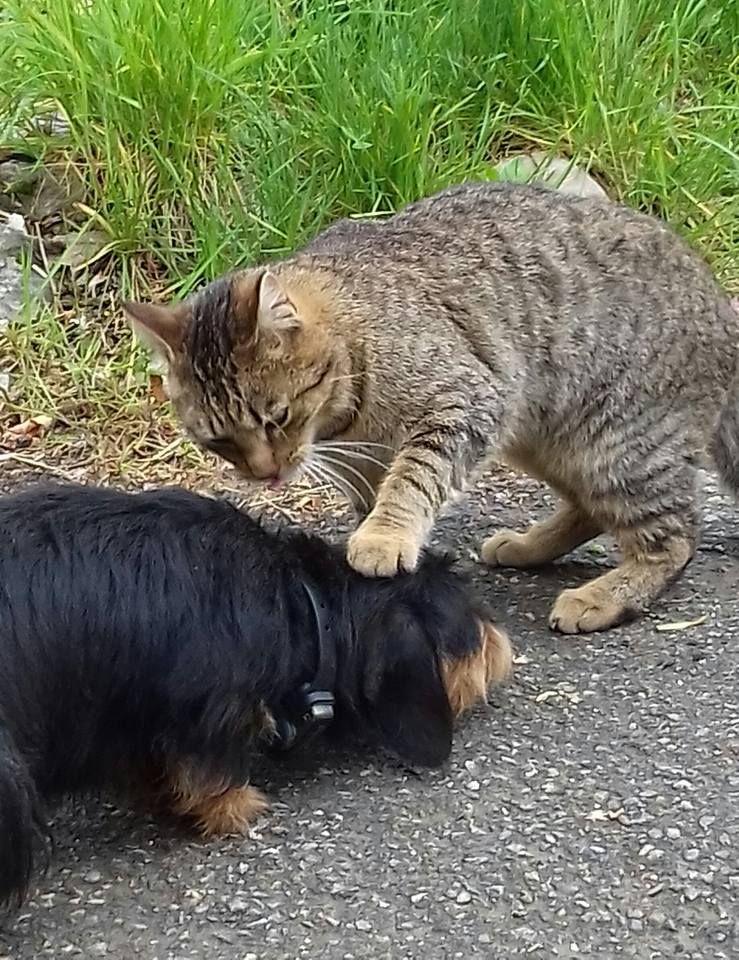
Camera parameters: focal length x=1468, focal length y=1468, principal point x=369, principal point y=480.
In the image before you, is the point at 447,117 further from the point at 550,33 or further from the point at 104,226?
the point at 104,226

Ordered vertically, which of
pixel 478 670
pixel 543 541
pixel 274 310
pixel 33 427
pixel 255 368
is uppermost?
pixel 274 310

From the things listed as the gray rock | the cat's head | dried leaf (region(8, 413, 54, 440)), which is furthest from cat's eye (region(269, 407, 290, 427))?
the gray rock

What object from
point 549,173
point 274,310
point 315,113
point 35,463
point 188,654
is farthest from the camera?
point 549,173

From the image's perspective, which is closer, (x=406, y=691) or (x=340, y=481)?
(x=406, y=691)

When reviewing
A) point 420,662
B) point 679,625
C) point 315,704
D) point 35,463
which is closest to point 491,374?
point 679,625

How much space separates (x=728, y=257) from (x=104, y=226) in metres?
2.20

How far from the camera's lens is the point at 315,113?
202 inches

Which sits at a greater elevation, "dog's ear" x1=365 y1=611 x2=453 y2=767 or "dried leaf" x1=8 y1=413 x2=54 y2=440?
"dog's ear" x1=365 y1=611 x2=453 y2=767

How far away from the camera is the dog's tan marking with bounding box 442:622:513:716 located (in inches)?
112

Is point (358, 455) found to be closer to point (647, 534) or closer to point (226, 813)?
point (647, 534)

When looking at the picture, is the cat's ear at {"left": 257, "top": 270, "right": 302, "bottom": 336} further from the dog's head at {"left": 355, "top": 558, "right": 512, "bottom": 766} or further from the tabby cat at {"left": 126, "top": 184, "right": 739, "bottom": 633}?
the dog's head at {"left": 355, "top": 558, "right": 512, "bottom": 766}

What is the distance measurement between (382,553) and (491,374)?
62 cm

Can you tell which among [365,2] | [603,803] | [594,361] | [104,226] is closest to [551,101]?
[365,2]

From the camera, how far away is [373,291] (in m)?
3.49
